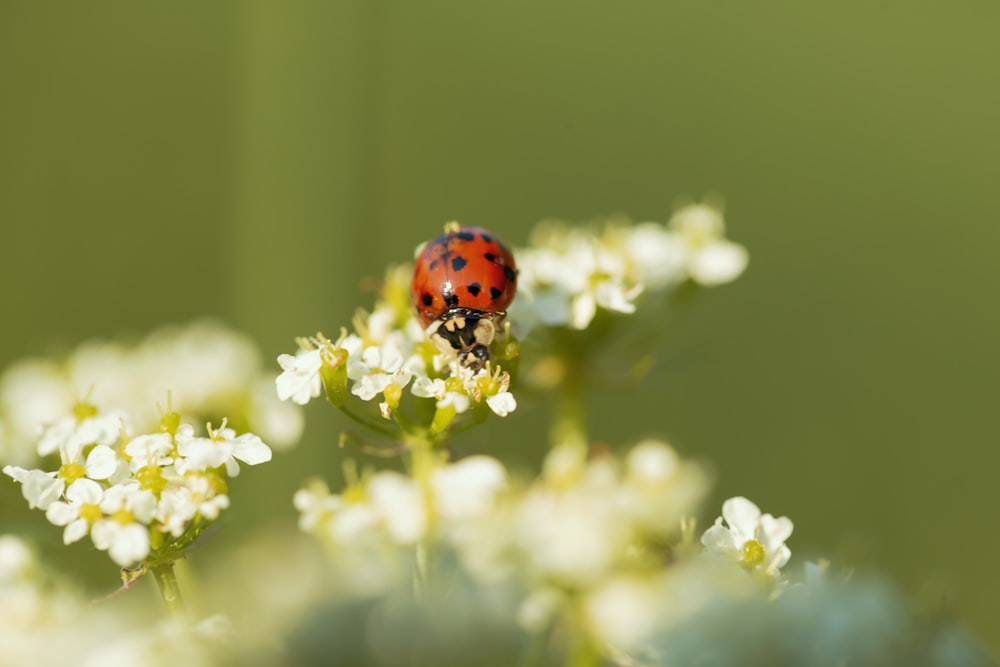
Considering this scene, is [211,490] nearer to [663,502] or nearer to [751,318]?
[663,502]

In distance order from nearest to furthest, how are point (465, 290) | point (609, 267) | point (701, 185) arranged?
point (465, 290)
point (609, 267)
point (701, 185)

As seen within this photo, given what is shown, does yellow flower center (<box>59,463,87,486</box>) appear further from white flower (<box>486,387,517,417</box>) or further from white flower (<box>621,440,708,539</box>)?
white flower (<box>621,440,708,539</box>)

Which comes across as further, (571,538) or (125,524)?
(125,524)

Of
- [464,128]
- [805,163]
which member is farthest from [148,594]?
[805,163]

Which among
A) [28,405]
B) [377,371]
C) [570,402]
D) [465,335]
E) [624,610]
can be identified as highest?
[28,405]

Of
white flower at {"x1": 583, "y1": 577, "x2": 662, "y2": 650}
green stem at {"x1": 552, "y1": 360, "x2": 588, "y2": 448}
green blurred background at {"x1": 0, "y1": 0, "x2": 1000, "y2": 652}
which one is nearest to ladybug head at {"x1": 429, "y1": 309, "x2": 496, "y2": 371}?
green stem at {"x1": 552, "y1": 360, "x2": 588, "y2": 448}

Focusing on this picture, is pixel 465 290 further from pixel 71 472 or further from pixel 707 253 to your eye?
pixel 707 253

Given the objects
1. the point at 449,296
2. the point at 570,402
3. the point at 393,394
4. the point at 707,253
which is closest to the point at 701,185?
the point at 707,253
